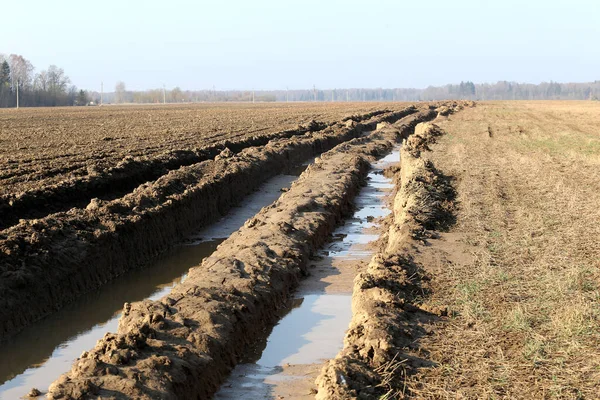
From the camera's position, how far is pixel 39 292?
1009cm

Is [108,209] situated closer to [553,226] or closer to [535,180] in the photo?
[553,226]

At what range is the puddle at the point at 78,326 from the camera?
8.06m

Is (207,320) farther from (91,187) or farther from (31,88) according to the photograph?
(31,88)

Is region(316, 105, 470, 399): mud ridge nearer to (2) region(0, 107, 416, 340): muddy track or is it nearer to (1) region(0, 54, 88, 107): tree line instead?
(2) region(0, 107, 416, 340): muddy track

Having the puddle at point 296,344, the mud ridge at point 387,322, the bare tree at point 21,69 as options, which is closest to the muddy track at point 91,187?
the puddle at point 296,344

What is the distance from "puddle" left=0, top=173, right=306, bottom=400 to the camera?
8.06 m

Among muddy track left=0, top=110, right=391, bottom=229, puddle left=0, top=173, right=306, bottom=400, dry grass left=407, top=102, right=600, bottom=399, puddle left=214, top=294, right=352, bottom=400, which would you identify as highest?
muddy track left=0, top=110, right=391, bottom=229

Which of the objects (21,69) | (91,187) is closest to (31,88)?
(21,69)

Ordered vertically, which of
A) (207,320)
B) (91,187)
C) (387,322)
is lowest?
(207,320)

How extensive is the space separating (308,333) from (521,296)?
2.51 metres

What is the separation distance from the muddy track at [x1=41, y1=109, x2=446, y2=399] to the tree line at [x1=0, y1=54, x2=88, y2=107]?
3456 inches

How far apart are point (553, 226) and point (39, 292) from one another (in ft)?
26.4

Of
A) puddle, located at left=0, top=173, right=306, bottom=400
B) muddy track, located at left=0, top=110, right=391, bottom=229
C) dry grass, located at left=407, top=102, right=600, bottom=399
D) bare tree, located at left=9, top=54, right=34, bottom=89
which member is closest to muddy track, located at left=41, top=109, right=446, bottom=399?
puddle, located at left=0, top=173, right=306, bottom=400

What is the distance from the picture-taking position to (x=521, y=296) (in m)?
8.58
